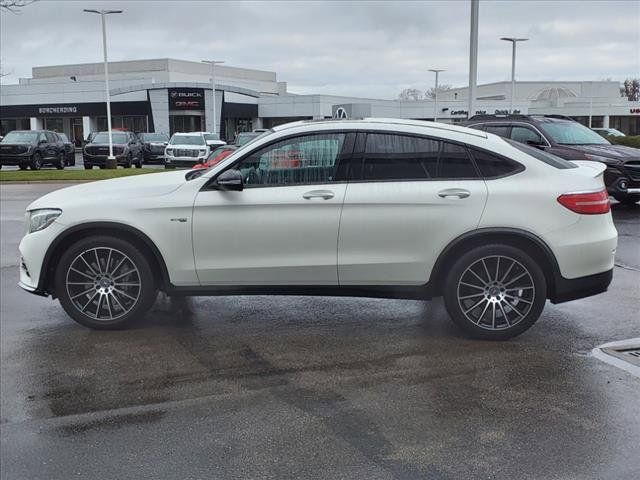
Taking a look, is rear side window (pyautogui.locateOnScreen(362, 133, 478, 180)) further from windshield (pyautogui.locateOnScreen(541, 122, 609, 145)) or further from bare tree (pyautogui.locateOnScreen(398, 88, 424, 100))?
bare tree (pyautogui.locateOnScreen(398, 88, 424, 100))

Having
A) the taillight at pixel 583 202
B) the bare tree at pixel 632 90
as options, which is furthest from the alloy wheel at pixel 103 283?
the bare tree at pixel 632 90

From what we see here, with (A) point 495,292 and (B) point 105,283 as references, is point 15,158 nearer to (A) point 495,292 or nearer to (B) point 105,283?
(B) point 105,283

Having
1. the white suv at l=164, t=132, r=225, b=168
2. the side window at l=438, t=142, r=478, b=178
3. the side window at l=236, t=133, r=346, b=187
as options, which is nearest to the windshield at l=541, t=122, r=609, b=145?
the side window at l=438, t=142, r=478, b=178

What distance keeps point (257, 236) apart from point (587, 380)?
8.97ft

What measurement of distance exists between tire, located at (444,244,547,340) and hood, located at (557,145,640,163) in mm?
8765

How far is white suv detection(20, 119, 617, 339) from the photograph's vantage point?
539 cm

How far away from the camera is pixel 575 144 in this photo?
1384 centimetres

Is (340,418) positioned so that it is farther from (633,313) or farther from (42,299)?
(42,299)

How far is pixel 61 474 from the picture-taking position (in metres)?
3.42

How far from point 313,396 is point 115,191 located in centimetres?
263

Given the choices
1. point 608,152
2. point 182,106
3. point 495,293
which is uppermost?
point 182,106

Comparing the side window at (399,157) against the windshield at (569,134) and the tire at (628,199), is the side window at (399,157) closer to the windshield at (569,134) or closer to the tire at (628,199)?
the windshield at (569,134)

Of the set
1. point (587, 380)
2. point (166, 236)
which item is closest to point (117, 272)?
point (166, 236)

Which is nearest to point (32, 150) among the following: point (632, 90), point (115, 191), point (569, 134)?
point (569, 134)
